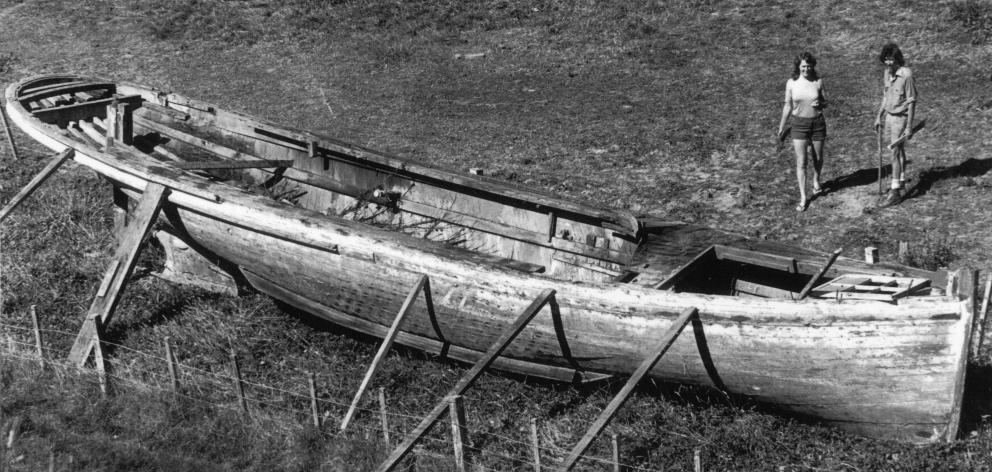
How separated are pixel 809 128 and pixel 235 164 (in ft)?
18.9

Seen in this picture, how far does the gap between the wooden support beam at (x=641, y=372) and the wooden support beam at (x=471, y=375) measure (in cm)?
83

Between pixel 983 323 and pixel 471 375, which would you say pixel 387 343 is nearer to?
pixel 471 375

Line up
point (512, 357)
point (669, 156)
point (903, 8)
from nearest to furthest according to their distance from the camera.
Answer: point (512, 357) < point (669, 156) < point (903, 8)

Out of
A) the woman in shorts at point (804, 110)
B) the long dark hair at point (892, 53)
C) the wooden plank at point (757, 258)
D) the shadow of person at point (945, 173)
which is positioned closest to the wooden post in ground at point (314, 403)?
the wooden plank at point (757, 258)

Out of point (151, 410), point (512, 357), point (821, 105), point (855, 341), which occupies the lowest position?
point (151, 410)

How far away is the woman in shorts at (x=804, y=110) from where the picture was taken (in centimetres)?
1045

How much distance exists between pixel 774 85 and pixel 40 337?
1029cm

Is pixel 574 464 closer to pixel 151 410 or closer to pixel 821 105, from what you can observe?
pixel 151 410

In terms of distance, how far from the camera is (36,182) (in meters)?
9.43

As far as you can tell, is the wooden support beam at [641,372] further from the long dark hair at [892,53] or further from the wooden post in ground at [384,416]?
the long dark hair at [892,53]

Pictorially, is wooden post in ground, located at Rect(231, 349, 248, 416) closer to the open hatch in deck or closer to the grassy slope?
the grassy slope

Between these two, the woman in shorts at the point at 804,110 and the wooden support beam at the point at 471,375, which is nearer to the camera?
the wooden support beam at the point at 471,375

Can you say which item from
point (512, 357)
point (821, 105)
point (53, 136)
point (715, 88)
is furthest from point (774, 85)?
point (53, 136)

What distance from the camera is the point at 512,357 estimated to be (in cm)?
809
